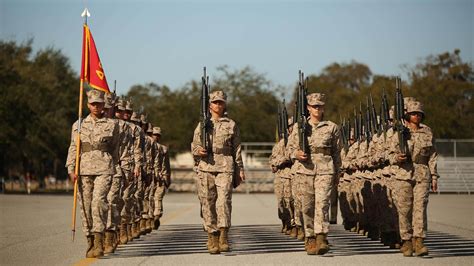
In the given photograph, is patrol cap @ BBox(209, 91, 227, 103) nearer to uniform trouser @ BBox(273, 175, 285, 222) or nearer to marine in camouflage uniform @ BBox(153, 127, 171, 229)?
uniform trouser @ BBox(273, 175, 285, 222)

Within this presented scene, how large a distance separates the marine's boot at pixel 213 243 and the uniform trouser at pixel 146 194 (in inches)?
180

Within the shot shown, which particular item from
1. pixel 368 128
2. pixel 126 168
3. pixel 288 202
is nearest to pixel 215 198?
pixel 126 168

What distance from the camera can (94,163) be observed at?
12.2m

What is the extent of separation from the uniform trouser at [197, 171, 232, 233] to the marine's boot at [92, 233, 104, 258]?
1646 mm

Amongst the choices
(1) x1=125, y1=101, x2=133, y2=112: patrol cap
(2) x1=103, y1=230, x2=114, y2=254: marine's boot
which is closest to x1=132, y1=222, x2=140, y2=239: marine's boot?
(1) x1=125, y1=101, x2=133, y2=112: patrol cap

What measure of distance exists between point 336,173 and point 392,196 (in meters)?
0.99

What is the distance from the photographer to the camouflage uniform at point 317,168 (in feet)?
40.9

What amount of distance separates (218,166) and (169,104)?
58.9m

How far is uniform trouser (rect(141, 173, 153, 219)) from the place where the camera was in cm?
1750

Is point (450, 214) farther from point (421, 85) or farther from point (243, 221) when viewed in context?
point (421, 85)

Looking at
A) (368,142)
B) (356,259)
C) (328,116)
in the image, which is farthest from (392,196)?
(328,116)

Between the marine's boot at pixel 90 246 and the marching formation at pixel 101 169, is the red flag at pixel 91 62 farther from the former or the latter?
the marine's boot at pixel 90 246

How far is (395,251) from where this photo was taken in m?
13.0

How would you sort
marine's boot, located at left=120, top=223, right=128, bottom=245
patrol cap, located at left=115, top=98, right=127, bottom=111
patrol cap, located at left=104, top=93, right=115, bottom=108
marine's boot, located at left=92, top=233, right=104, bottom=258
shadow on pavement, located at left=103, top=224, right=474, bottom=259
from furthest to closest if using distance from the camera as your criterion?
patrol cap, located at left=115, top=98, right=127, bottom=111 → marine's boot, located at left=120, top=223, right=128, bottom=245 → patrol cap, located at left=104, top=93, right=115, bottom=108 → shadow on pavement, located at left=103, top=224, right=474, bottom=259 → marine's boot, located at left=92, top=233, right=104, bottom=258
